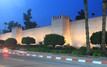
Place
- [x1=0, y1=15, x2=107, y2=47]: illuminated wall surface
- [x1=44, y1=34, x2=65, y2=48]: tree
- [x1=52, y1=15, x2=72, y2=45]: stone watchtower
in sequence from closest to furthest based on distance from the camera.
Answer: [x1=44, y1=34, x2=65, y2=48]: tree < [x1=0, y1=15, x2=107, y2=47]: illuminated wall surface < [x1=52, y1=15, x2=72, y2=45]: stone watchtower

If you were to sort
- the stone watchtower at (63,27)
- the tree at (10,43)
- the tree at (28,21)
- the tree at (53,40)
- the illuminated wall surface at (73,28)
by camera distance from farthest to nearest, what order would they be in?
the tree at (28,21), the tree at (10,43), the stone watchtower at (63,27), the illuminated wall surface at (73,28), the tree at (53,40)

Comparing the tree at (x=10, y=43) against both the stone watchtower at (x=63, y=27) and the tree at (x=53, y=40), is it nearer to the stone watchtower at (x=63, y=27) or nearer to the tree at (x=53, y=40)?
the stone watchtower at (x=63, y=27)

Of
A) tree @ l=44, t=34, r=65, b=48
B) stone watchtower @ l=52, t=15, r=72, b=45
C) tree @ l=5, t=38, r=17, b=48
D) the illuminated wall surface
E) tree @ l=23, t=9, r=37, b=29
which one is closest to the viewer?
tree @ l=44, t=34, r=65, b=48

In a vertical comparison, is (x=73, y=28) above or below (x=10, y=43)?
above

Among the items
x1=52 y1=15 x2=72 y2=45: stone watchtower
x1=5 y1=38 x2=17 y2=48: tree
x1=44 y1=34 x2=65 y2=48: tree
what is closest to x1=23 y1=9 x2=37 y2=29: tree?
x1=5 y1=38 x2=17 y2=48: tree

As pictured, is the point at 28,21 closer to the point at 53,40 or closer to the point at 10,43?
the point at 10,43

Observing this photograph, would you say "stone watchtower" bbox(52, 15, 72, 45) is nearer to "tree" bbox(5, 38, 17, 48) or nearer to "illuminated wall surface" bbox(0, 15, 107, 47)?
"illuminated wall surface" bbox(0, 15, 107, 47)

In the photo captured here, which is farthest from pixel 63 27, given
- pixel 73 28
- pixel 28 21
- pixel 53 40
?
pixel 28 21

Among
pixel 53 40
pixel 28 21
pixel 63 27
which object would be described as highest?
pixel 28 21

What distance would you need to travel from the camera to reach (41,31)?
39.4m

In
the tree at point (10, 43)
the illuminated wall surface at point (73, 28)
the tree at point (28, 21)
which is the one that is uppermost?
the tree at point (28, 21)

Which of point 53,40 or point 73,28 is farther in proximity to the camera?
point 73,28

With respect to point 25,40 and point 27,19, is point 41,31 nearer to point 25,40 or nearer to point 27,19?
point 25,40

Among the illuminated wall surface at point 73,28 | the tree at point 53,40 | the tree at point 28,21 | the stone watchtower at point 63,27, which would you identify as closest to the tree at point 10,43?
the illuminated wall surface at point 73,28
